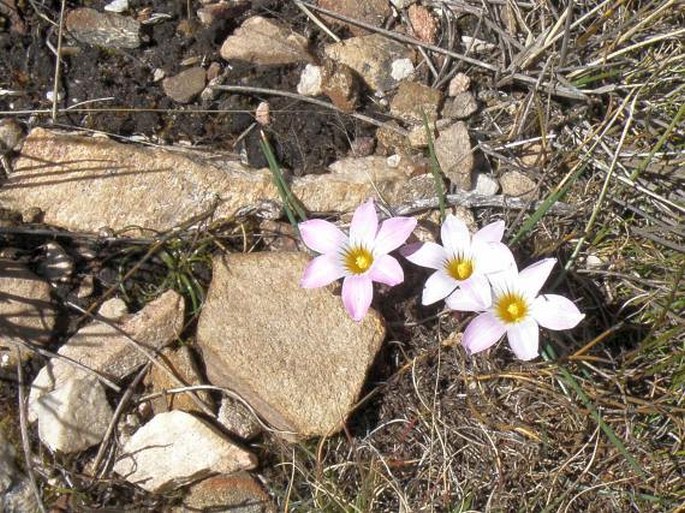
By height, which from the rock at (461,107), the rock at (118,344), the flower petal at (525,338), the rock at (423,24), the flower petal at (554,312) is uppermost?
the rock at (423,24)

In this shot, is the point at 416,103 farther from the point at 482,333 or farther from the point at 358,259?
the point at 482,333

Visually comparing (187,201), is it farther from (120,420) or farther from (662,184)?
(662,184)

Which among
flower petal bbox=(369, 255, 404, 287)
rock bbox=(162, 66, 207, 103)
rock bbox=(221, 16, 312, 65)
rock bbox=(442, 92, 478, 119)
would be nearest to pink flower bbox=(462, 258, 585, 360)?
flower petal bbox=(369, 255, 404, 287)

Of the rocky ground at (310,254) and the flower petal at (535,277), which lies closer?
the flower petal at (535,277)

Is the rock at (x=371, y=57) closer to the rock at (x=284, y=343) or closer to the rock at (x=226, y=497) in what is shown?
the rock at (x=284, y=343)

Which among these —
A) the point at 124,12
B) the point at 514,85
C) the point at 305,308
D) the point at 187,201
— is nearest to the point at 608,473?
the point at 305,308

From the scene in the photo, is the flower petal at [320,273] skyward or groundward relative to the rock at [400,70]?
groundward

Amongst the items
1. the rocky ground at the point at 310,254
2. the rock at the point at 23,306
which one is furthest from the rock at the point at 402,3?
the rock at the point at 23,306
